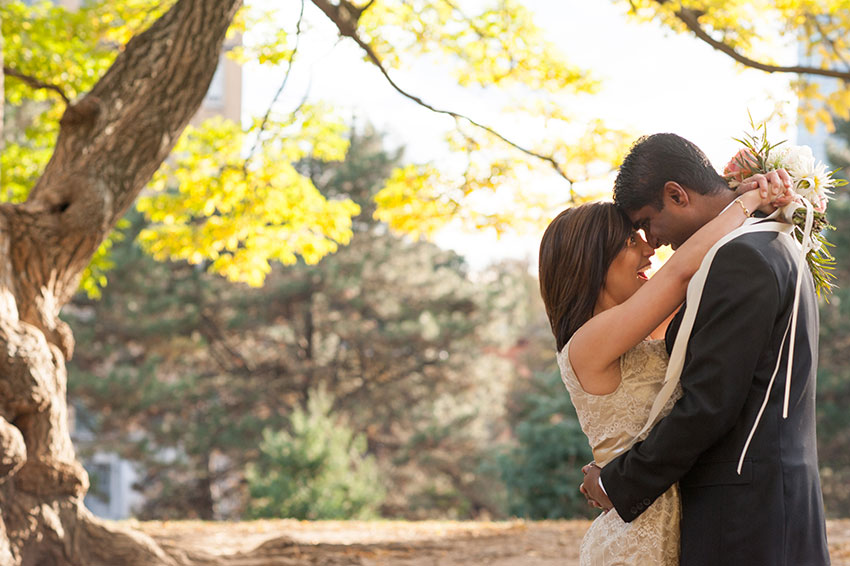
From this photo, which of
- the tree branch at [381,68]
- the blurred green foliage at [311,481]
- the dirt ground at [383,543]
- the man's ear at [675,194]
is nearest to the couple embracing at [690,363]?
the man's ear at [675,194]

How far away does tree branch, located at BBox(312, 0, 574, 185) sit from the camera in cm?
680

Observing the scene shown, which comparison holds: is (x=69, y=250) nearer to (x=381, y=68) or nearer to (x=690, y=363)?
(x=381, y=68)

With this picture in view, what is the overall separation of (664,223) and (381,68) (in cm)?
514

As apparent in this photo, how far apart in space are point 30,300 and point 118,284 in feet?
48.2

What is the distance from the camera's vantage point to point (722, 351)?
6.42 feet

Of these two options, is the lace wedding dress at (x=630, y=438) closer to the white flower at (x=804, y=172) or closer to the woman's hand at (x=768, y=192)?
the woman's hand at (x=768, y=192)

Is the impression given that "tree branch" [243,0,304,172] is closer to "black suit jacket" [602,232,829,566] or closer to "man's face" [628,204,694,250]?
"man's face" [628,204,694,250]

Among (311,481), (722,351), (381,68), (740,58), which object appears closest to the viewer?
(722,351)

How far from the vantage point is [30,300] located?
16.9 feet

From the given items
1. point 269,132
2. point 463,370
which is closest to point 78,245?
point 269,132

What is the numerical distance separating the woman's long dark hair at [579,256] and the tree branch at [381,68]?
483 centimetres

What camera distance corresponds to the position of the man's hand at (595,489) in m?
2.23

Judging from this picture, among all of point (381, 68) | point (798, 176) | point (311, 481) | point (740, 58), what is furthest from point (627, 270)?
A: point (311, 481)

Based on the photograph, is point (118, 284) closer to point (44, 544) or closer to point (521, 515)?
point (521, 515)
